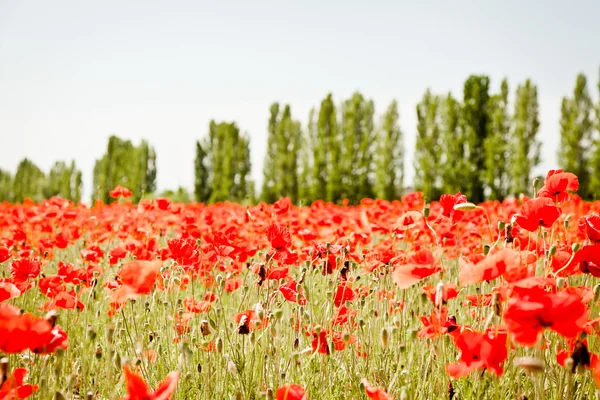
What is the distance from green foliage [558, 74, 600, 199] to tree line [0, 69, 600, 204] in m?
0.05

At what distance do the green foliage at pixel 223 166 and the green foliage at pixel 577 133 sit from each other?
16814 mm

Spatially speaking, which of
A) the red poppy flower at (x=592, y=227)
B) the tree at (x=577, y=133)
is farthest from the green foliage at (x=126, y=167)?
the red poppy flower at (x=592, y=227)

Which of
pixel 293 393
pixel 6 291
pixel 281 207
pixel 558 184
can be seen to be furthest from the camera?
pixel 281 207

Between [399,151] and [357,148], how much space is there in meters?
2.17

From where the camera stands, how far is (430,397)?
193 centimetres

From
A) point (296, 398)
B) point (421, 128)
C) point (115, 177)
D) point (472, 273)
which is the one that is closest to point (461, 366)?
point (472, 273)

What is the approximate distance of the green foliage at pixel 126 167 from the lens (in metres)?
33.5

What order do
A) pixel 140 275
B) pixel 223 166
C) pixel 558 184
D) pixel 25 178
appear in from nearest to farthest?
pixel 140 275 < pixel 558 184 < pixel 223 166 < pixel 25 178

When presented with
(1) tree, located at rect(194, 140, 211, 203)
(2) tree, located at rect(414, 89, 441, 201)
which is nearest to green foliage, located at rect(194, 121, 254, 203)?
(1) tree, located at rect(194, 140, 211, 203)

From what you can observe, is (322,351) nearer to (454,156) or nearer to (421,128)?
(454,156)

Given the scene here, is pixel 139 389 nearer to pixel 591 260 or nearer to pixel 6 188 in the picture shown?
pixel 591 260

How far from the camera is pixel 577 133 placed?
23594mm

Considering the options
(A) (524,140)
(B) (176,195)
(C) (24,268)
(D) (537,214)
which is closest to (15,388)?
(C) (24,268)

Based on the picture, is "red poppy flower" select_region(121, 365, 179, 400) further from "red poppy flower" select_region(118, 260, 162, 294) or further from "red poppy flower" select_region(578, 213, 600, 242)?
"red poppy flower" select_region(578, 213, 600, 242)
